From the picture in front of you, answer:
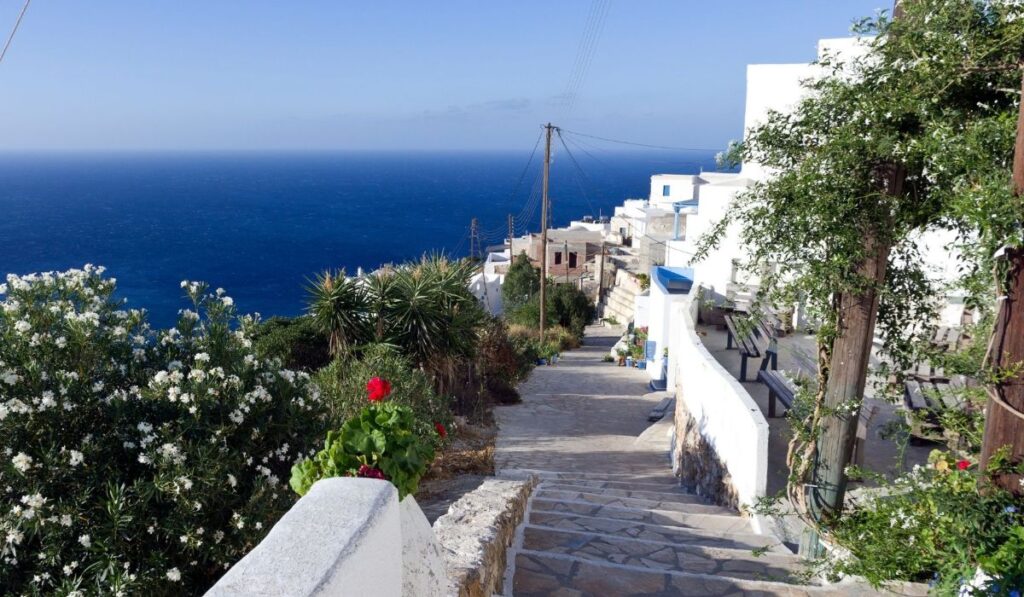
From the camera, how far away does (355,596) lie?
2168 millimetres

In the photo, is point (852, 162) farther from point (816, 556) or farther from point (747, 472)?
point (747, 472)

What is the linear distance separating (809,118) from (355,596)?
4310 mm

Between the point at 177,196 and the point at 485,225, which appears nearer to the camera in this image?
the point at 485,225

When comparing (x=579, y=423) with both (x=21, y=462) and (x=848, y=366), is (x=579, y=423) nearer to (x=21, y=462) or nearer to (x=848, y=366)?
(x=848, y=366)

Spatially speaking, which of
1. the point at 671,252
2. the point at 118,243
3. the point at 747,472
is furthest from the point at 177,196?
the point at 747,472

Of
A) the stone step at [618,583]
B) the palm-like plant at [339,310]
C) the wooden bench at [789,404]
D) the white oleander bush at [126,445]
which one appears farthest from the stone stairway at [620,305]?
the white oleander bush at [126,445]

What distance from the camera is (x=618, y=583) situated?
4.71 meters

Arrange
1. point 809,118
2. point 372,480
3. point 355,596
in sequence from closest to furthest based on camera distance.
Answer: point 355,596 < point 372,480 < point 809,118

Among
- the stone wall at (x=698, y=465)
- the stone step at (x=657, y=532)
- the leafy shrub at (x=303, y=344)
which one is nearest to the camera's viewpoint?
the stone step at (x=657, y=532)

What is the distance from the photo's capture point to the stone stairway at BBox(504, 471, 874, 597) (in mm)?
4648

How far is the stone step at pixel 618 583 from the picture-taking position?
454 cm

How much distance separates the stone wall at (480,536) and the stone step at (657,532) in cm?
56

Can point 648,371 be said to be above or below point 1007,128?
below

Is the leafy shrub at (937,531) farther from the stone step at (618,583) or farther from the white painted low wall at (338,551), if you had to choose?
the white painted low wall at (338,551)
